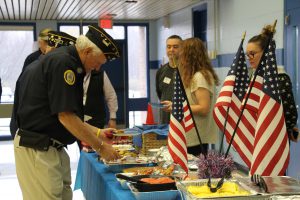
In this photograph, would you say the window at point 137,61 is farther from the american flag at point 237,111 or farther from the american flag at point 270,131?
the american flag at point 270,131

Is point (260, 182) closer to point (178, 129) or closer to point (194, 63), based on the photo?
point (178, 129)

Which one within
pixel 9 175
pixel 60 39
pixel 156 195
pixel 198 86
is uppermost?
pixel 60 39

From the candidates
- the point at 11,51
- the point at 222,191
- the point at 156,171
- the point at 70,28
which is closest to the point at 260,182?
the point at 222,191

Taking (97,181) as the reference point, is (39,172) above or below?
above

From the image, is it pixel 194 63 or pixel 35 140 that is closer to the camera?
pixel 35 140

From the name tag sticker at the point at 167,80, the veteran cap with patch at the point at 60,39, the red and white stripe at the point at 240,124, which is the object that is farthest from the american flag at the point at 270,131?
the name tag sticker at the point at 167,80

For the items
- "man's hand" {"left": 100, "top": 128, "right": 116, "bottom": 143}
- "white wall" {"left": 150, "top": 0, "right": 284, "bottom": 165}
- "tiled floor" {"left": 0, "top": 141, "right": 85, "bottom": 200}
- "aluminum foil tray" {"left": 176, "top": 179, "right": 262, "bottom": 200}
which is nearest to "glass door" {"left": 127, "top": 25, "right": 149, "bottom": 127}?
"white wall" {"left": 150, "top": 0, "right": 284, "bottom": 165}

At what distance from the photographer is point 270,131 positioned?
80.7 inches

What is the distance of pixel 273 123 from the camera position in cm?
205

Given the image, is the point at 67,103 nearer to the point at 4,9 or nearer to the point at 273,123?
the point at 273,123

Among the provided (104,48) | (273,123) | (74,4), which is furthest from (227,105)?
(74,4)

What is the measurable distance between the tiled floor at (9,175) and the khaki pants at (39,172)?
2442 millimetres

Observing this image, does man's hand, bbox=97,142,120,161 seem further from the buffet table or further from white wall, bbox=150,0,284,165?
white wall, bbox=150,0,284,165

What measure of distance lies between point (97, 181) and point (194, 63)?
3.57ft
